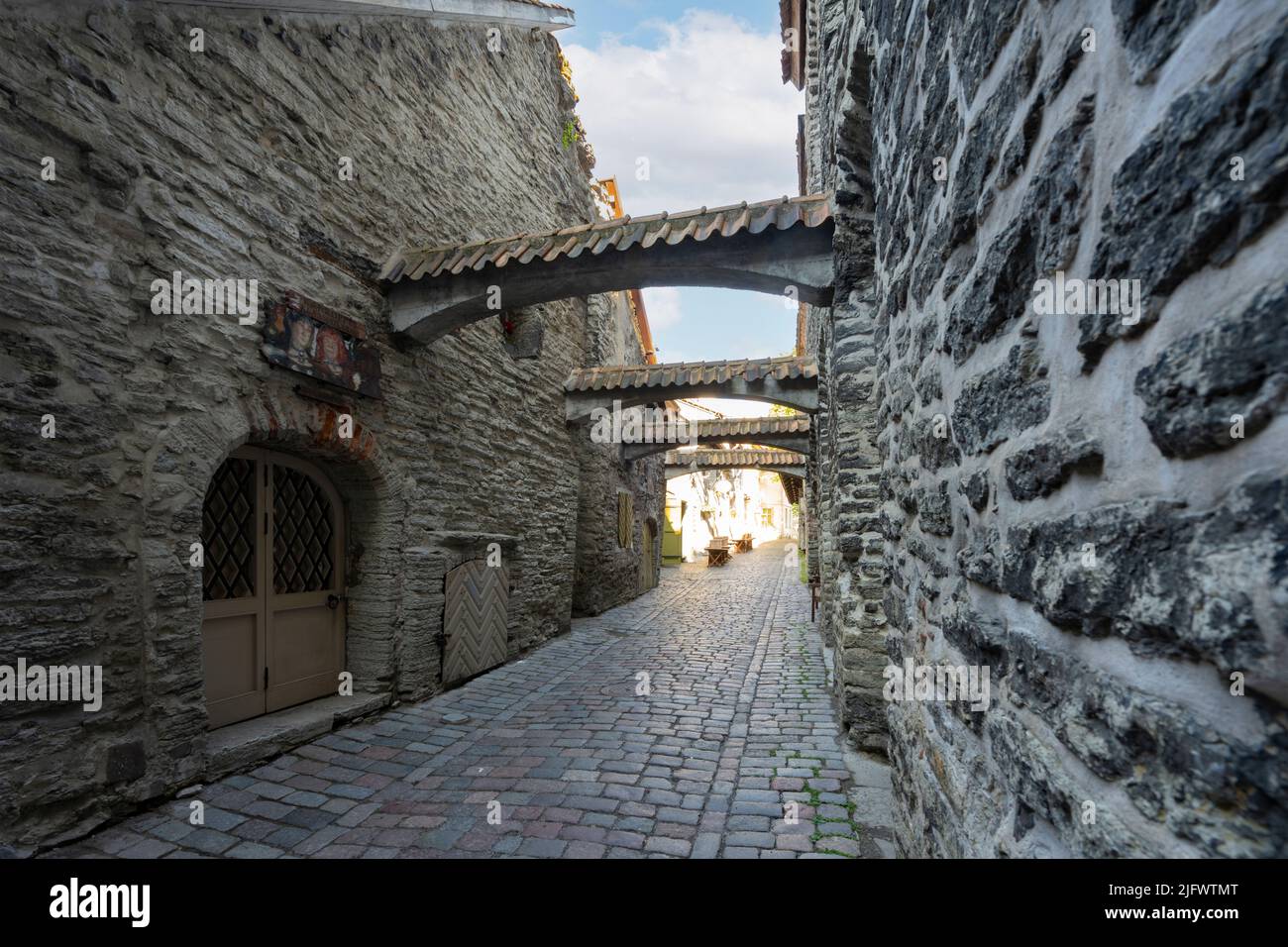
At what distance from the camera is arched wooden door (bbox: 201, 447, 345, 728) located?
13.7 ft

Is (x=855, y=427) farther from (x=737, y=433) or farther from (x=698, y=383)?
(x=737, y=433)

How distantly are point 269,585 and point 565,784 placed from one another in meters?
2.47

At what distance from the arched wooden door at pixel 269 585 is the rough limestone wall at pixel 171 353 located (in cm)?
18

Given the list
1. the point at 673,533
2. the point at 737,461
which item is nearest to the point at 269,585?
the point at 737,461

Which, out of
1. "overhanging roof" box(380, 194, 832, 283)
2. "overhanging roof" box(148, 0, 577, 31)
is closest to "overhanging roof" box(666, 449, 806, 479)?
"overhanging roof" box(148, 0, 577, 31)

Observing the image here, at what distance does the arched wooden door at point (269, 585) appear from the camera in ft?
13.7

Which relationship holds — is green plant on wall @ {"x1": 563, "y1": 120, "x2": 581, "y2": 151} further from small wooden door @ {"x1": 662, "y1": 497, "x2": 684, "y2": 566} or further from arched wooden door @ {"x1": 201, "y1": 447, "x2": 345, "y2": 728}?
small wooden door @ {"x1": 662, "y1": 497, "x2": 684, "y2": 566}

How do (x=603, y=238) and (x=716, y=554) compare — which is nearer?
(x=603, y=238)

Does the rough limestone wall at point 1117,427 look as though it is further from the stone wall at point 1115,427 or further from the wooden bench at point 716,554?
the wooden bench at point 716,554

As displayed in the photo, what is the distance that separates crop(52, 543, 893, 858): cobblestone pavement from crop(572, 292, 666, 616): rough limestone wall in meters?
3.96

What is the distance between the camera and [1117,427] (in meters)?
0.94
